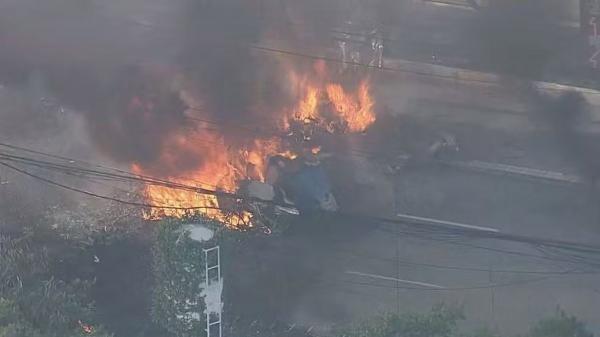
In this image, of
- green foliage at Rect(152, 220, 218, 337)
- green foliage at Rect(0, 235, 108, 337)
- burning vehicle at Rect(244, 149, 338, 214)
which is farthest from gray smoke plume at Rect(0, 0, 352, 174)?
green foliage at Rect(0, 235, 108, 337)

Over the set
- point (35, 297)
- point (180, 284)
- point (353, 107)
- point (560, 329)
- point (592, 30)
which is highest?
point (592, 30)

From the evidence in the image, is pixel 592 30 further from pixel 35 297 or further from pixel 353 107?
pixel 35 297

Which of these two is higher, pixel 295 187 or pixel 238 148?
pixel 238 148

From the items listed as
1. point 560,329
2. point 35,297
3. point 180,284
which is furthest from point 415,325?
point 35,297

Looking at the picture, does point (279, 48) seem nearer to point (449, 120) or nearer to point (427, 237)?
point (449, 120)

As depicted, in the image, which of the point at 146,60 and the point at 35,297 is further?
the point at 146,60

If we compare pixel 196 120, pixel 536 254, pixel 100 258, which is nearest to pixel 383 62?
pixel 196 120
